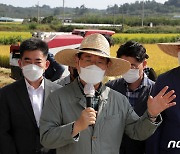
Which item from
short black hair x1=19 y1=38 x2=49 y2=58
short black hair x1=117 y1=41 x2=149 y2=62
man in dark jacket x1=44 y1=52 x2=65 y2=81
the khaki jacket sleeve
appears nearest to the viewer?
the khaki jacket sleeve

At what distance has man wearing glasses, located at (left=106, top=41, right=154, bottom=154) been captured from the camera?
3402 millimetres

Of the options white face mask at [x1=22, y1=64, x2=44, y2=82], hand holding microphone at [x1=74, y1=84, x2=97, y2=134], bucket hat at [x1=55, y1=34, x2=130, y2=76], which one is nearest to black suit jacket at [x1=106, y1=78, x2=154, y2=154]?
bucket hat at [x1=55, y1=34, x2=130, y2=76]

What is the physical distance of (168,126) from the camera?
2.93 metres

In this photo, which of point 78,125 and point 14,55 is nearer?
point 78,125

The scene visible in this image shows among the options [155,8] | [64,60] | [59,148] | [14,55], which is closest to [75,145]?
[59,148]

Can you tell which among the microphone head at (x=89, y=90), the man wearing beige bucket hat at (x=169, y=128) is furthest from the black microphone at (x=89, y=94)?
the man wearing beige bucket hat at (x=169, y=128)

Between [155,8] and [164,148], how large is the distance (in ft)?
570

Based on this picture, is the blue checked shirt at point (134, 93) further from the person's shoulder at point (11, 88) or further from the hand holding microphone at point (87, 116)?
→ the hand holding microphone at point (87, 116)

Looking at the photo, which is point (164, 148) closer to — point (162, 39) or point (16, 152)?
point (16, 152)

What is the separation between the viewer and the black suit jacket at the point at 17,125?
301 centimetres

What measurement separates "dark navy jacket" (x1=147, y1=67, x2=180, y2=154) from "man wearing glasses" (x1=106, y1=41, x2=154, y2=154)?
0.38m

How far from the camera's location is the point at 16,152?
306 centimetres

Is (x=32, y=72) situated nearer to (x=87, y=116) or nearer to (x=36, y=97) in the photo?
(x=36, y=97)

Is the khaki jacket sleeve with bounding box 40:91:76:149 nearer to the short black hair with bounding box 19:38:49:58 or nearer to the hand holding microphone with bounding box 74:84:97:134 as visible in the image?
the hand holding microphone with bounding box 74:84:97:134
